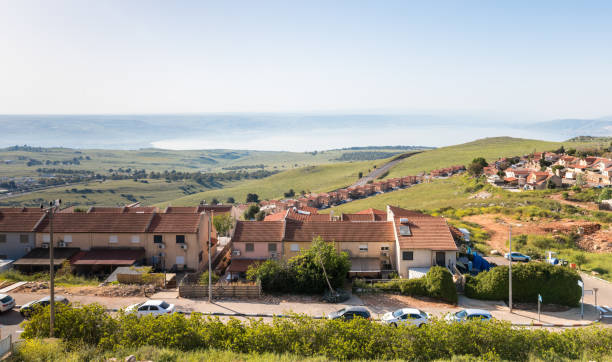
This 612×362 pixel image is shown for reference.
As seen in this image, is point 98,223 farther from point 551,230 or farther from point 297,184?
point 297,184

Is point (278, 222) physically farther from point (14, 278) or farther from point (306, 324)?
point (14, 278)

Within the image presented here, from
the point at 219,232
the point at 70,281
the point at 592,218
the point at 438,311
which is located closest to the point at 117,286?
the point at 70,281

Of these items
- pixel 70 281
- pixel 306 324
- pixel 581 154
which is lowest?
pixel 70 281

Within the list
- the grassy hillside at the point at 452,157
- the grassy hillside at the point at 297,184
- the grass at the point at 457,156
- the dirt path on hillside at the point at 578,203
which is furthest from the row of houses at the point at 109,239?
the grassy hillside at the point at 452,157

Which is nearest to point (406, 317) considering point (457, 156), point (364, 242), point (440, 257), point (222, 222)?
point (440, 257)

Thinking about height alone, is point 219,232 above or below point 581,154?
below

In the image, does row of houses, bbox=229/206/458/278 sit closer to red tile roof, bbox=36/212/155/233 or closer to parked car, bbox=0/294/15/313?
red tile roof, bbox=36/212/155/233

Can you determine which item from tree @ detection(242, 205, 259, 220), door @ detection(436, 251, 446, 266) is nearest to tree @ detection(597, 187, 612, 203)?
door @ detection(436, 251, 446, 266)
